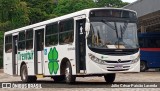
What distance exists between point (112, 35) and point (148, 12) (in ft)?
49.4

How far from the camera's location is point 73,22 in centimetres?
1886

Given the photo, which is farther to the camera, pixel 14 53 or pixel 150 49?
pixel 150 49

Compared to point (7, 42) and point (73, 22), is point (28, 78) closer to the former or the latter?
point (7, 42)

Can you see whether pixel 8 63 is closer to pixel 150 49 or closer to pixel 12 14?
pixel 150 49

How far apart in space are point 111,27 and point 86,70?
196cm

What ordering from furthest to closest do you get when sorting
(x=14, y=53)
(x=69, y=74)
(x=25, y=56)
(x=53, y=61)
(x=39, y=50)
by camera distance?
(x=14, y=53) < (x=25, y=56) < (x=39, y=50) < (x=53, y=61) < (x=69, y=74)

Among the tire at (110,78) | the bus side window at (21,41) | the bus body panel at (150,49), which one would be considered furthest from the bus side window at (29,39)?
the bus body panel at (150,49)

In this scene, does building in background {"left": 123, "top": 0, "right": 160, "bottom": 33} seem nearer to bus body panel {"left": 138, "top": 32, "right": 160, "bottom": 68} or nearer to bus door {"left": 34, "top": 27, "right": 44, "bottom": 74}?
bus body panel {"left": 138, "top": 32, "right": 160, "bottom": 68}

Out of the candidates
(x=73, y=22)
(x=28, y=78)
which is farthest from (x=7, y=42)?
(x=73, y=22)

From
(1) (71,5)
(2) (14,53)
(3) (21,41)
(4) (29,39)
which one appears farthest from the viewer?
(1) (71,5)

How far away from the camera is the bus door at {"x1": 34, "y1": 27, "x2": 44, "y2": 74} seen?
22.1m

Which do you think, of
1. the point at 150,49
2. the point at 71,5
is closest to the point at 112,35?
the point at 150,49

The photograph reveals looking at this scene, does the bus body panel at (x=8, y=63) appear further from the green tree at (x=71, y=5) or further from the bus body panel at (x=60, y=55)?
the green tree at (x=71, y=5)

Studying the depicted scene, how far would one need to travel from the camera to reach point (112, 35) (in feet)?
58.3
